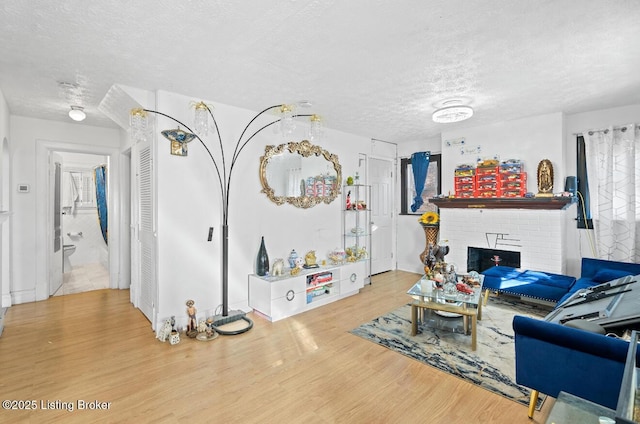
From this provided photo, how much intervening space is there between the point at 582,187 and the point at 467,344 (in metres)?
2.84

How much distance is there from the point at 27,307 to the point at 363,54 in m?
4.81

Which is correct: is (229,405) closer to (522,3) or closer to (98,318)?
(98,318)

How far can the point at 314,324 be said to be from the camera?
10.9ft

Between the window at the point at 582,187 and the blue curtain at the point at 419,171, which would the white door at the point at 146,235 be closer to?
the blue curtain at the point at 419,171

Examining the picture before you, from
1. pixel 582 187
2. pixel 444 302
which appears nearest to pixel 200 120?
pixel 444 302

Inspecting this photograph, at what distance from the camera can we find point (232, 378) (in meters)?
2.30

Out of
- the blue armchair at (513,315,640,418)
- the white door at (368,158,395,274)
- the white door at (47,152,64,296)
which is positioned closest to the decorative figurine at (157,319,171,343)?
the white door at (47,152,64,296)

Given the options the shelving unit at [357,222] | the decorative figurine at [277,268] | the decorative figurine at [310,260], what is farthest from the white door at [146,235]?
the shelving unit at [357,222]

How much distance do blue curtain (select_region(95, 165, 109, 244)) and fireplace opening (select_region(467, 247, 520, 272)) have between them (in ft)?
21.9

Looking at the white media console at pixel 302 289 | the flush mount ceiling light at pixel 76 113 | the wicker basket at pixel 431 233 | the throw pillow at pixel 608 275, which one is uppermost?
the flush mount ceiling light at pixel 76 113

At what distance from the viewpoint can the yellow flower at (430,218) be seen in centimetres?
509

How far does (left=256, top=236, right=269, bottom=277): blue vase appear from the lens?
11.9ft

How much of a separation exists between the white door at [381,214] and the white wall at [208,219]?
70.2 inches

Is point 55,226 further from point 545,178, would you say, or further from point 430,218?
point 545,178
